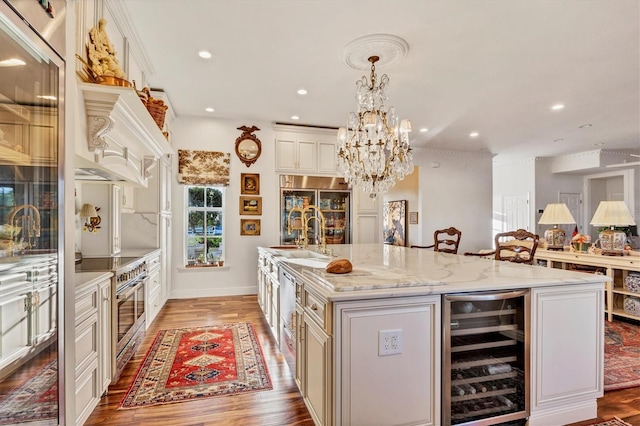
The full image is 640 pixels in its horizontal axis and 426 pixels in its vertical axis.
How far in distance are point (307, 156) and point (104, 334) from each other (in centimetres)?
402

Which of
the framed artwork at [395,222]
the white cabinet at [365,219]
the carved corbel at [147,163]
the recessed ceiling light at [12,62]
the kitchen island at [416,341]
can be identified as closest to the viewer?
the recessed ceiling light at [12,62]

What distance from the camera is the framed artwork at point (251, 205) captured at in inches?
205

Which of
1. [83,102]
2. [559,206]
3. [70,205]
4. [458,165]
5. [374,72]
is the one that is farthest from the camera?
[458,165]

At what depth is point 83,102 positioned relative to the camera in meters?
1.79

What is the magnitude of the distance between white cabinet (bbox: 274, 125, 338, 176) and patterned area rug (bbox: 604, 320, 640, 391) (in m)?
4.06

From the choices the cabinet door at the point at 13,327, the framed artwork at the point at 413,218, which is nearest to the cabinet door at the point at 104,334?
the cabinet door at the point at 13,327

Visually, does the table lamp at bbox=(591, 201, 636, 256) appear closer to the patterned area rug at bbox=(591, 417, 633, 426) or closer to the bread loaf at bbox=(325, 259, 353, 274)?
the patterned area rug at bbox=(591, 417, 633, 426)

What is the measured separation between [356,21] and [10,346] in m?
2.79

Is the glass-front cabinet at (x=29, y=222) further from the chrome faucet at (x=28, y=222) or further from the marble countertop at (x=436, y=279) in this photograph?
the marble countertop at (x=436, y=279)

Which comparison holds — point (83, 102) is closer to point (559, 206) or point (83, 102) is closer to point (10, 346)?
point (10, 346)

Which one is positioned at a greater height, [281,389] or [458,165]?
[458,165]

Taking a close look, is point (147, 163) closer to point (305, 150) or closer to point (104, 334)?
point (104, 334)

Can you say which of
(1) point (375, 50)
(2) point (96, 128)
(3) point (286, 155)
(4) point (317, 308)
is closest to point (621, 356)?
(4) point (317, 308)

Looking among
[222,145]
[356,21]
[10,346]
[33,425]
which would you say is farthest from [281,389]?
[222,145]
